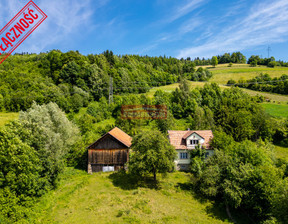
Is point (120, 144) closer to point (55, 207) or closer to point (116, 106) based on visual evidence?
point (55, 207)

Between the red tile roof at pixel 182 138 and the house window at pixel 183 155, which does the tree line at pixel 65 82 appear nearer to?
the red tile roof at pixel 182 138

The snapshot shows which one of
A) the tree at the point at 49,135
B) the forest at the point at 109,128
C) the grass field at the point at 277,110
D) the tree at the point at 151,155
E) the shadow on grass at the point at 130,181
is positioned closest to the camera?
the forest at the point at 109,128

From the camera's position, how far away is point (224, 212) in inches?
965

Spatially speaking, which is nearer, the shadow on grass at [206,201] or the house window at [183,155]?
the shadow on grass at [206,201]

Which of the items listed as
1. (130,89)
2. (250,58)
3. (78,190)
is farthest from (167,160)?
(250,58)

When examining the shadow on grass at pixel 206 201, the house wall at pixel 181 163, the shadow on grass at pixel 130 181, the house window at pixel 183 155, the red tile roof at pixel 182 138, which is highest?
the red tile roof at pixel 182 138

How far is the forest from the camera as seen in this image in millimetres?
21953

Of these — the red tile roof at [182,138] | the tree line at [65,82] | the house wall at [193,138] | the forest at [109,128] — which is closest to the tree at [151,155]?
the forest at [109,128]

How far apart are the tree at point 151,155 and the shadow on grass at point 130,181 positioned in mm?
2748

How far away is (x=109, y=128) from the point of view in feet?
154

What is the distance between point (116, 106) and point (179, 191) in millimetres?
41776

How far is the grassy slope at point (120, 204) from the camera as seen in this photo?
21.0m

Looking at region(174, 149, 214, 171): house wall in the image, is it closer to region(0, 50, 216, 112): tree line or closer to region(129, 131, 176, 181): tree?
region(129, 131, 176, 181): tree

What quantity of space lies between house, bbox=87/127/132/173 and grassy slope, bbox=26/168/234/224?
4387 millimetres
